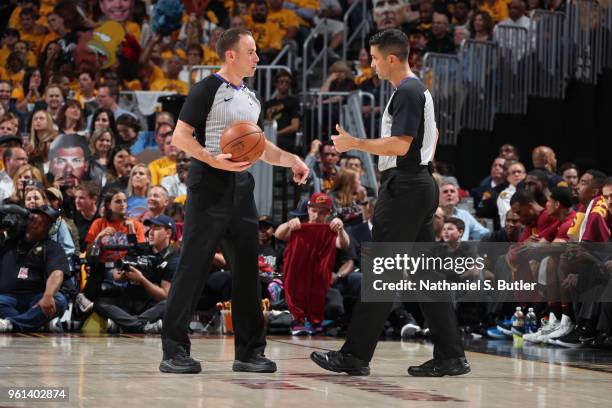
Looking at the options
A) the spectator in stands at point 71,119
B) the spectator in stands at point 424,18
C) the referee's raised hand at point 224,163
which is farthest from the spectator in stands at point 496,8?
the referee's raised hand at point 224,163

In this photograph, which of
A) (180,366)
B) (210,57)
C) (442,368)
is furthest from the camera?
(210,57)

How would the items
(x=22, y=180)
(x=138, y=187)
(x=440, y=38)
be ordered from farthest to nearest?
1. (x=440, y=38)
2. (x=138, y=187)
3. (x=22, y=180)

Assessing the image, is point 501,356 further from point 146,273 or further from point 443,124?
point 443,124

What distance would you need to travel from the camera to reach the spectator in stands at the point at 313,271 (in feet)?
37.2

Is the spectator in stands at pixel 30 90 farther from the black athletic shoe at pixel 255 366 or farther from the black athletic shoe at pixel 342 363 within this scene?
the black athletic shoe at pixel 342 363

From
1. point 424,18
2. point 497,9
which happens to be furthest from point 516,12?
point 424,18

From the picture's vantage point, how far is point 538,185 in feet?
40.3

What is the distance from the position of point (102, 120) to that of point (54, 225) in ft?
11.0

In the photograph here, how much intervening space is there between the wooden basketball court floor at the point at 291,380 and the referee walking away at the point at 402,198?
0.48ft

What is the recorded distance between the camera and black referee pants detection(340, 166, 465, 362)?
6.81m

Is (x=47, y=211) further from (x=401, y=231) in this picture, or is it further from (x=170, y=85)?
(x=170, y=85)

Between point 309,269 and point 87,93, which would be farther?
point 87,93

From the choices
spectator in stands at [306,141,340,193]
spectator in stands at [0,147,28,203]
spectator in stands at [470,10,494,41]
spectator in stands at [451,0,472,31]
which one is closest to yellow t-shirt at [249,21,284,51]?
spectator in stands at [451,0,472,31]

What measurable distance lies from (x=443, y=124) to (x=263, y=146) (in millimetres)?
9383
